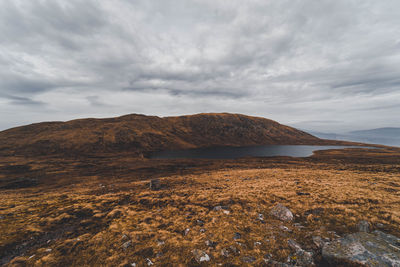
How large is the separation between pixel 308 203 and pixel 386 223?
159 inches

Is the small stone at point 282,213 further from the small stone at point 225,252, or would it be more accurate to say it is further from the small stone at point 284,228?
the small stone at point 225,252

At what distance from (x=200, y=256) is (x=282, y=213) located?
23.3 ft

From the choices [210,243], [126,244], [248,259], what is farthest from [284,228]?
[126,244]

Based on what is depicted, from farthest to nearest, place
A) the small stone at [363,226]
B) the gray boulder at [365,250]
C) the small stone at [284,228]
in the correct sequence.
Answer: the small stone at [284,228] < the small stone at [363,226] < the gray boulder at [365,250]

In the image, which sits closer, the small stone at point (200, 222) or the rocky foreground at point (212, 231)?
the rocky foreground at point (212, 231)

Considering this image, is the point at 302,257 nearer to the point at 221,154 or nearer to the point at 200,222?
the point at 200,222

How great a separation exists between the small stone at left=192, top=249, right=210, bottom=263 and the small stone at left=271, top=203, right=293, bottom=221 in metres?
6.39

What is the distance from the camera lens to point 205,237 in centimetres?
844

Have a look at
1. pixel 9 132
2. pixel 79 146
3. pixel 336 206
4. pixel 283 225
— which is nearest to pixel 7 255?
pixel 283 225

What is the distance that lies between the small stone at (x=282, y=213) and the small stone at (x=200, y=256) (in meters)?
6.39

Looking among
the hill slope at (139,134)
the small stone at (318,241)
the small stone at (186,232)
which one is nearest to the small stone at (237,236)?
the small stone at (186,232)

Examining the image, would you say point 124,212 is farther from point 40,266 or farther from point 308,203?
point 308,203

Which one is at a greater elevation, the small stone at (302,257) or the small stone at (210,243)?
the small stone at (302,257)

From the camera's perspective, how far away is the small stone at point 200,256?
265 inches
